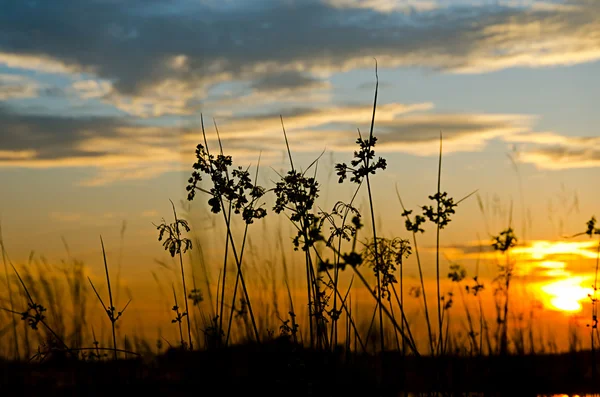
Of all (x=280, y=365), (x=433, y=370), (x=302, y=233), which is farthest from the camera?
(x=280, y=365)

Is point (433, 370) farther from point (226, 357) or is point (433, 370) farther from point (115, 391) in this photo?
point (115, 391)

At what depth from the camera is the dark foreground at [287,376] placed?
4.04 metres

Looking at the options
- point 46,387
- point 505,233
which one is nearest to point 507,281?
point 505,233

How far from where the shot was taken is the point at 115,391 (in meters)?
4.50

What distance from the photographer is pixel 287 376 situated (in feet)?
14.0

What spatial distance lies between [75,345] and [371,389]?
7.01 ft

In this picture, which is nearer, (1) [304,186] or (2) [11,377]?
(1) [304,186]

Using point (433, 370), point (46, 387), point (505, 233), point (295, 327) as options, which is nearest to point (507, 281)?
point (505, 233)

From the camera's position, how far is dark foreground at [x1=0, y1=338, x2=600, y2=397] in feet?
13.3

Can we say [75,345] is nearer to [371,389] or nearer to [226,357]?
[226,357]

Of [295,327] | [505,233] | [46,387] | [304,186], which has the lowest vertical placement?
[46,387]

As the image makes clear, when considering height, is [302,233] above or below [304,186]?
below

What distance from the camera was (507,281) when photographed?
459 centimetres

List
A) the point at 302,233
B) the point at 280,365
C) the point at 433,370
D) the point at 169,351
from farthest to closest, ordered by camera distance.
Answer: the point at 169,351
the point at 280,365
the point at 433,370
the point at 302,233
